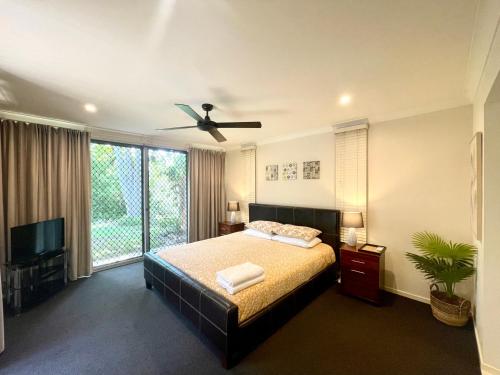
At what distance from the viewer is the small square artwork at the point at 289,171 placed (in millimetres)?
4043

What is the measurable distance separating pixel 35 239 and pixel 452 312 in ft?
16.9

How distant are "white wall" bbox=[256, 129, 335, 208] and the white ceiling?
943 millimetres

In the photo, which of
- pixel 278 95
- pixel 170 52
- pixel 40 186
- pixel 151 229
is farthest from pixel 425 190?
pixel 40 186

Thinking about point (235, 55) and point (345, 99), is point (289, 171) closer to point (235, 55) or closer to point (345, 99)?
point (345, 99)

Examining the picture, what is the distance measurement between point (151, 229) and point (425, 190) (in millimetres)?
4822

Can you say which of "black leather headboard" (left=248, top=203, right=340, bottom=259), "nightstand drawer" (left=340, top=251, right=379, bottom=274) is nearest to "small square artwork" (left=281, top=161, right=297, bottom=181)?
"black leather headboard" (left=248, top=203, right=340, bottom=259)

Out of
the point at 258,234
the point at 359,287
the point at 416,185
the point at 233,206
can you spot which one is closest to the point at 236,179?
the point at 233,206

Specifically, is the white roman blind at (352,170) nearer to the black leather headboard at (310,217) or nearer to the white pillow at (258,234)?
the black leather headboard at (310,217)

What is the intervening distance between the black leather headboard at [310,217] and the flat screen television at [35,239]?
3.30 metres

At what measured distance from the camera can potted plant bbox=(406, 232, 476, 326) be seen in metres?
2.23

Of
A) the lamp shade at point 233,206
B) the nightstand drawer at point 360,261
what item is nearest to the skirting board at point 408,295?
the nightstand drawer at point 360,261

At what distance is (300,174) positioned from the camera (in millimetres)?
3963

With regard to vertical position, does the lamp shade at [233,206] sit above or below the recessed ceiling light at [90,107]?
below

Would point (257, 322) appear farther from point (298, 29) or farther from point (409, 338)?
point (298, 29)
